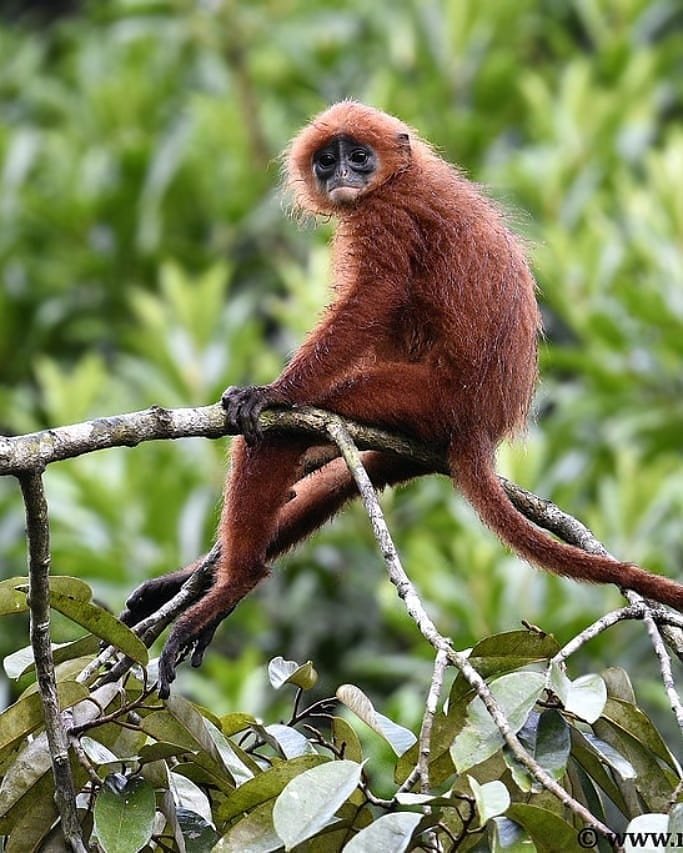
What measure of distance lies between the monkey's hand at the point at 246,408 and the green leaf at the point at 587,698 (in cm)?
121

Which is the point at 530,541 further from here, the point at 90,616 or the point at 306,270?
the point at 306,270

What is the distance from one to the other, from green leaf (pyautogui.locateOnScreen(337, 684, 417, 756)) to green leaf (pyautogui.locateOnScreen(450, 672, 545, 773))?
0.88ft

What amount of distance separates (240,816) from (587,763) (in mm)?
780

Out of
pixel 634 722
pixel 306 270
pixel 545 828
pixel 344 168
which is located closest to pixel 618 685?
pixel 634 722

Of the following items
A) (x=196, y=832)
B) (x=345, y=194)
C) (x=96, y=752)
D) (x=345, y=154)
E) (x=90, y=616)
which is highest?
(x=345, y=154)

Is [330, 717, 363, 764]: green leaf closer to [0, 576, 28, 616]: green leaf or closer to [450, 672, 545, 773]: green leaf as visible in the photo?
[450, 672, 545, 773]: green leaf

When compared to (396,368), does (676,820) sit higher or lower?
lower

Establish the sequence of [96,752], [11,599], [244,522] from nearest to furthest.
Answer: [96,752] < [11,599] < [244,522]

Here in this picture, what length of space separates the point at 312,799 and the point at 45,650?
70 cm

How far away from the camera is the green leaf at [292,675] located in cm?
320

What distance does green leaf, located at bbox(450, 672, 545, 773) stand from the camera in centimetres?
250

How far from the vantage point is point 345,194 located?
4590 millimetres

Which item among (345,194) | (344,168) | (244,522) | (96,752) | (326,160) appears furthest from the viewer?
(326,160)

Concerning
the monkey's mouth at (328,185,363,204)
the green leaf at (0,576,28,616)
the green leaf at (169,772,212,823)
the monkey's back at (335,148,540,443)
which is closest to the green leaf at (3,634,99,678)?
the green leaf at (0,576,28,616)
